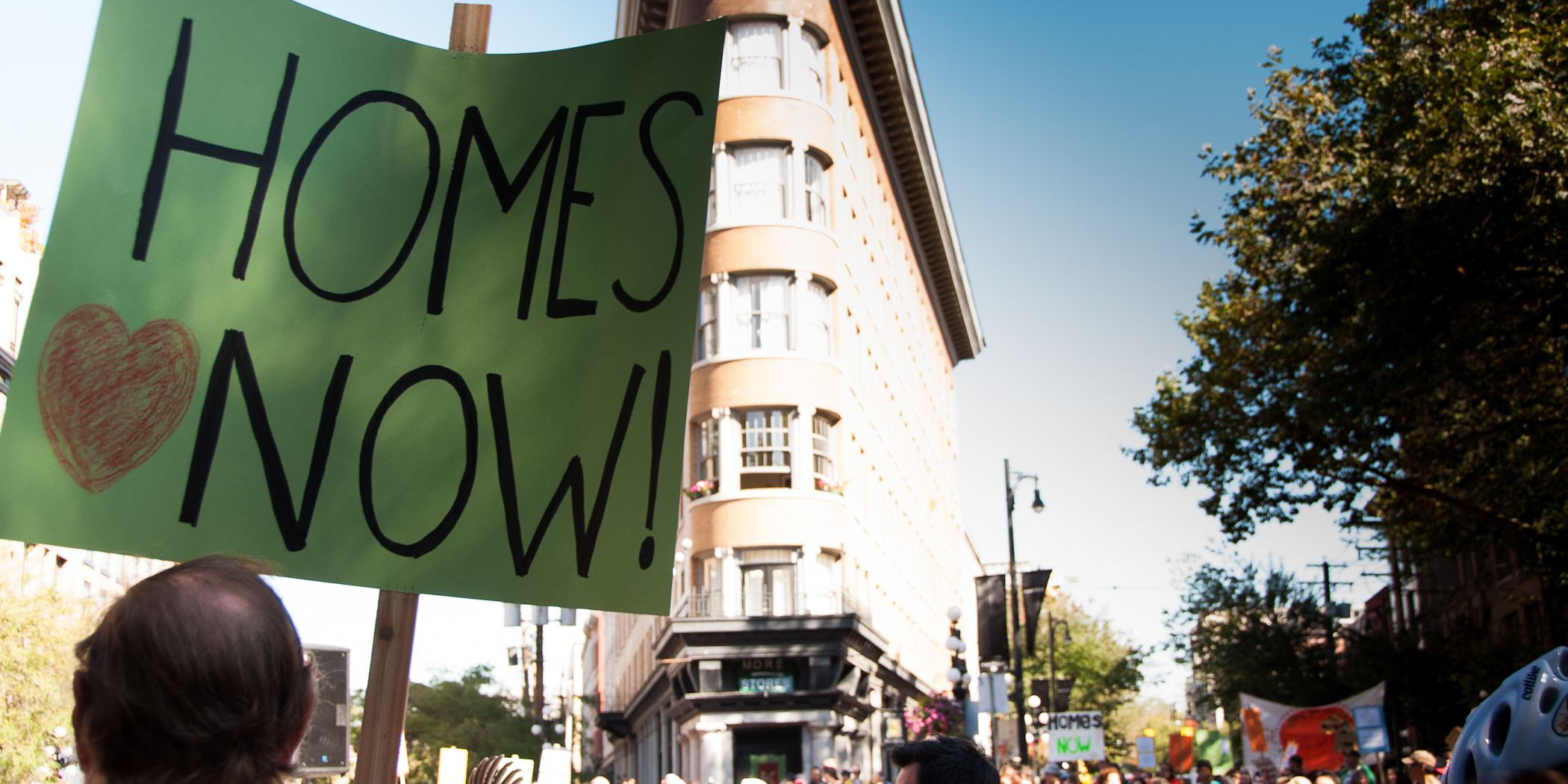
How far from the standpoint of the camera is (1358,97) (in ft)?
73.4

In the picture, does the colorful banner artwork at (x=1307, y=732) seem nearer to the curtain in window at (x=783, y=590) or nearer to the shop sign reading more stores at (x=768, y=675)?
the shop sign reading more stores at (x=768, y=675)

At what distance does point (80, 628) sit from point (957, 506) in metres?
72.3

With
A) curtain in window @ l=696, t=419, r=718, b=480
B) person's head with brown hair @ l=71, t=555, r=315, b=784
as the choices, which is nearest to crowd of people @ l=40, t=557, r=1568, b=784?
person's head with brown hair @ l=71, t=555, r=315, b=784

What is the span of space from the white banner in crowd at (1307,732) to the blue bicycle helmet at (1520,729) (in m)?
26.7

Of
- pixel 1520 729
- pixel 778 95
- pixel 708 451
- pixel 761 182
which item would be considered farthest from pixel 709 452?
pixel 1520 729

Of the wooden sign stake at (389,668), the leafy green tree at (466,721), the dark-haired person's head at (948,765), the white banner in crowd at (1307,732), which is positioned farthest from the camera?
the leafy green tree at (466,721)

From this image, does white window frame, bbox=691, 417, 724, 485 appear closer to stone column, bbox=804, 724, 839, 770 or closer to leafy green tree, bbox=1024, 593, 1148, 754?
stone column, bbox=804, 724, 839, 770

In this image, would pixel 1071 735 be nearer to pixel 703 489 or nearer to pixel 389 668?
pixel 703 489

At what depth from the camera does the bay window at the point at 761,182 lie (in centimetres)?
3278

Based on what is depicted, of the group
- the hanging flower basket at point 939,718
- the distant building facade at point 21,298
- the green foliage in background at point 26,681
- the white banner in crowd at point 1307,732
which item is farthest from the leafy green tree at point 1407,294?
the distant building facade at point 21,298

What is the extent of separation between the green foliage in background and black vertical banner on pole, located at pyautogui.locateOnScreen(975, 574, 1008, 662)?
18534 mm

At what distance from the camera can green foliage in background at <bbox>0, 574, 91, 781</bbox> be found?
2412cm

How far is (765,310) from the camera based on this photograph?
32.2 metres

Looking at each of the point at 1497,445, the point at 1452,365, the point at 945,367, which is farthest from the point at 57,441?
the point at 945,367
